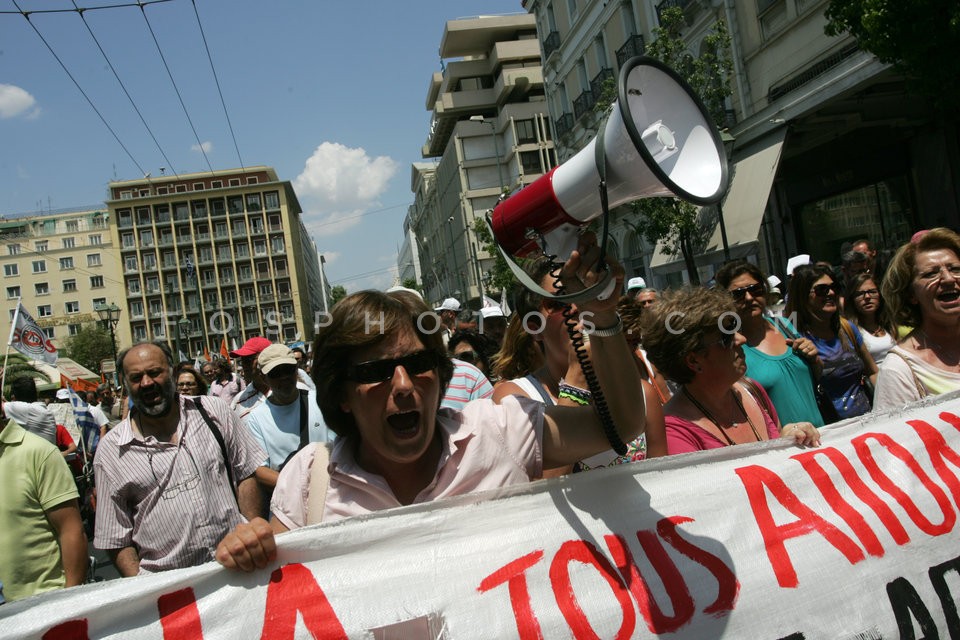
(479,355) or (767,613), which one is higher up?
(479,355)

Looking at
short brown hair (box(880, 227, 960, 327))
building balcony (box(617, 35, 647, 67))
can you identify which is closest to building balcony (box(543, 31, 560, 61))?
building balcony (box(617, 35, 647, 67))

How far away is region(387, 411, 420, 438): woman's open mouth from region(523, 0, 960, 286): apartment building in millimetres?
9068

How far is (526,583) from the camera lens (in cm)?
187

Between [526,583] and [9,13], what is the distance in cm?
799

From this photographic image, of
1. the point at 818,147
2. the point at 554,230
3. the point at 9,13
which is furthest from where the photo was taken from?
the point at 818,147

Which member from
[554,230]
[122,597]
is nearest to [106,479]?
[122,597]

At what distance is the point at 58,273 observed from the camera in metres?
84.5

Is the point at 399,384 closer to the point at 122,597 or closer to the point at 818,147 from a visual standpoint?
the point at 122,597

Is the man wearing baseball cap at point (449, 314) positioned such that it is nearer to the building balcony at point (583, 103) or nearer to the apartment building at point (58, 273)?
the building balcony at point (583, 103)

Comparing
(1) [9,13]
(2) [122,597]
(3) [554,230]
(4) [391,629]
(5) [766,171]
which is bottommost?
(4) [391,629]

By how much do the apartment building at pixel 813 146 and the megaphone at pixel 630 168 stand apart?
8.88m

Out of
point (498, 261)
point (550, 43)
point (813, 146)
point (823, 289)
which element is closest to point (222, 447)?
point (823, 289)

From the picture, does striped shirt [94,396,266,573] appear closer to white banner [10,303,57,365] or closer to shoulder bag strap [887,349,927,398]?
shoulder bag strap [887,349,927,398]

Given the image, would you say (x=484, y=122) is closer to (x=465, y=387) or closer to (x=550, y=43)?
(x=550, y=43)
